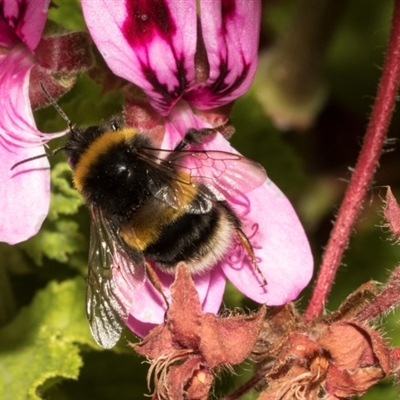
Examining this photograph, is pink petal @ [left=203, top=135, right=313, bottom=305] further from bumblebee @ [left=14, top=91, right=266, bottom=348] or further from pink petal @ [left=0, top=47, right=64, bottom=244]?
pink petal @ [left=0, top=47, right=64, bottom=244]

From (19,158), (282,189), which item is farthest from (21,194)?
(282,189)

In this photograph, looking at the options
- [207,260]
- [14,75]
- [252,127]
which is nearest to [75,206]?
[14,75]

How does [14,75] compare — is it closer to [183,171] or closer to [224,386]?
[183,171]

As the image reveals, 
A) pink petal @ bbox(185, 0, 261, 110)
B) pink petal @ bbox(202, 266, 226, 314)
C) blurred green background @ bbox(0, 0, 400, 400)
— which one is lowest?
blurred green background @ bbox(0, 0, 400, 400)

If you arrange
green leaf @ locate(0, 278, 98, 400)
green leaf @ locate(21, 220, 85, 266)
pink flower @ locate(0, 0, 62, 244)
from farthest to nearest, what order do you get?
green leaf @ locate(21, 220, 85, 266), green leaf @ locate(0, 278, 98, 400), pink flower @ locate(0, 0, 62, 244)

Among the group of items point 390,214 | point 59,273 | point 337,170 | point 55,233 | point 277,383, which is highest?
point 390,214

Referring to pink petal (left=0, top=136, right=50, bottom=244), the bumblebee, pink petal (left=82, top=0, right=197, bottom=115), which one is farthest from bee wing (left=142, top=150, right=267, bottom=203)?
pink petal (left=0, top=136, right=50, bottom=244)

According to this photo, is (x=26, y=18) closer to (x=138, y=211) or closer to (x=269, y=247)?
(x=138, y=211)
